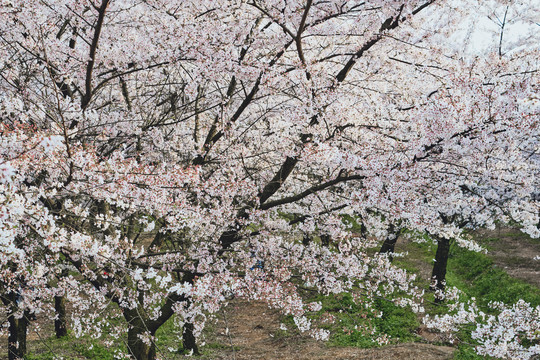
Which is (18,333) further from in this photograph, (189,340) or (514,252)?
(514,252)

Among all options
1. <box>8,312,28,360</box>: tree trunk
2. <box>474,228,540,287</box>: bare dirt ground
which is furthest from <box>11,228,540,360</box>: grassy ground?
<box>8,312,28,360</box>: tree trunk

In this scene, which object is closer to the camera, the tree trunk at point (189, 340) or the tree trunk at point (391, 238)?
the tree trunk at point (189, 340)

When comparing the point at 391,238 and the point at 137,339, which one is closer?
the point at 137,339

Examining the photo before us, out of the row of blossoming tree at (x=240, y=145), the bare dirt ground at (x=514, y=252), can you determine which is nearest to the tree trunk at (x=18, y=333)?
the row of blossoming tree at (x=240, y=145)

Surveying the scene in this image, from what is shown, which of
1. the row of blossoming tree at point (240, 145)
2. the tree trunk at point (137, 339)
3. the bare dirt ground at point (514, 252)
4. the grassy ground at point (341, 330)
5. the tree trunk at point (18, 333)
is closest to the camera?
the row of blossoming tree at point (240, 145)

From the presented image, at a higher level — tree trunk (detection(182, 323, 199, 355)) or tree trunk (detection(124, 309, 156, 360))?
tree trunk (detection(124, 309, 156, 360))

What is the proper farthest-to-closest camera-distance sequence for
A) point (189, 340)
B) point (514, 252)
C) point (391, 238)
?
point (514, 252) < point (391, 238) < point (189, 340)

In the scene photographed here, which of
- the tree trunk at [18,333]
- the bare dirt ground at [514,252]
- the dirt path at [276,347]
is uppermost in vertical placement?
the bare dirt ground at [514,252]

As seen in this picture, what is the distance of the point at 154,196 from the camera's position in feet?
16.6

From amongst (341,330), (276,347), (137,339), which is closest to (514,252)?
(341,330)

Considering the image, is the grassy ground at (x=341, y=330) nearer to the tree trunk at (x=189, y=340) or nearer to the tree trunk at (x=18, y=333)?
the tree trunk at (x=189, y=340)

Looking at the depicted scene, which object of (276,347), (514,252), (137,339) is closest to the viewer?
(137,339)

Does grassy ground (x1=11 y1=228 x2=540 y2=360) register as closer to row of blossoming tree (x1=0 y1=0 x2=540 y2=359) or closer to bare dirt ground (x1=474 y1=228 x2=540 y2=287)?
bare dirt ground (x1=474 y1=228 x2=540 y2=287)

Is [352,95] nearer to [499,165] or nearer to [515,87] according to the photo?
[499,165]
